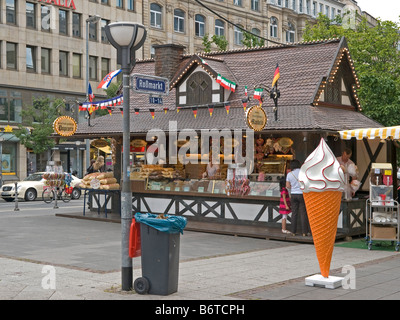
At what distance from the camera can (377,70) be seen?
32.0 meters

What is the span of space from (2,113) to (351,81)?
28625 millimetres

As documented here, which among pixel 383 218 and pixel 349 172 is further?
pixel 349 172

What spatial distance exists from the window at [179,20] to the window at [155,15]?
179cm

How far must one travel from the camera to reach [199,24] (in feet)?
188

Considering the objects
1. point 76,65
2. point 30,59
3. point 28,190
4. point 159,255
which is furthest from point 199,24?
point 159,255

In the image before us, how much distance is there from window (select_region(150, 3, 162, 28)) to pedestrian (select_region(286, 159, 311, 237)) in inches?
1573

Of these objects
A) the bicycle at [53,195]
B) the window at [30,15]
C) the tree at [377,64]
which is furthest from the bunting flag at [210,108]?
the window at [30,15]

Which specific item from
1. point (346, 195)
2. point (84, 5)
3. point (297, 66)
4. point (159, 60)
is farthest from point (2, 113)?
point (346, 195)

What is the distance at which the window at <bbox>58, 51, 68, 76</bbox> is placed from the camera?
45.5 meters

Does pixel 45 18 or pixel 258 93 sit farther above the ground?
pixel 45 18

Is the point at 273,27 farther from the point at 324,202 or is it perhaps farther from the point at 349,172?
the point at 324,202

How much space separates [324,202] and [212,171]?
32.3ft

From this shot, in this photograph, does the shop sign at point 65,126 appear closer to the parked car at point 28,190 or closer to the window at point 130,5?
the parked car at point 28,190
